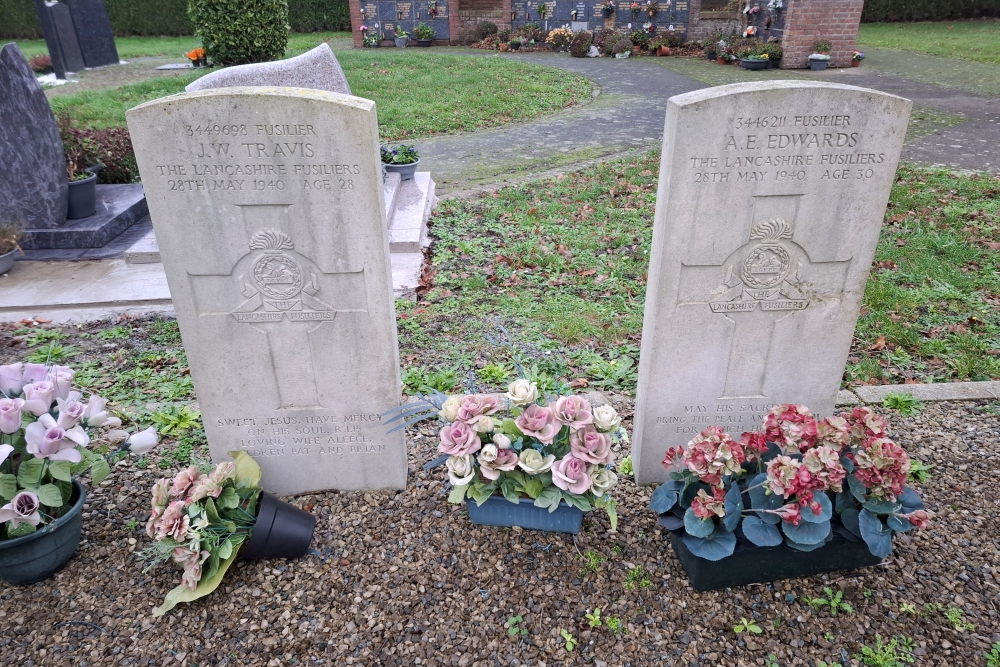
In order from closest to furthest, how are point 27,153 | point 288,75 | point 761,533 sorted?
point 761,533
point 27,153
point 288,75

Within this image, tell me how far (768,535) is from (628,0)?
20.3 metres

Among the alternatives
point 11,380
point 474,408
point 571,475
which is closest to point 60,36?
point 11,380

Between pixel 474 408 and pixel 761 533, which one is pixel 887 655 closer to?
pixel 761 533

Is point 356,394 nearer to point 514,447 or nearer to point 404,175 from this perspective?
point 514,447

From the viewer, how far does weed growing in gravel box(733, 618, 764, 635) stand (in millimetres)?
2359

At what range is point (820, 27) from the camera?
14383 millimetres

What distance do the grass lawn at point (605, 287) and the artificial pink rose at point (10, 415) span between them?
1.89 metres

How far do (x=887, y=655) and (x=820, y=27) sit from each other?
15500 millimetres

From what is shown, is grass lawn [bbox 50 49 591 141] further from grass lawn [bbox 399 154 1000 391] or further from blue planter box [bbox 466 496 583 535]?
blue planter box [bbox 466 496 583 535]

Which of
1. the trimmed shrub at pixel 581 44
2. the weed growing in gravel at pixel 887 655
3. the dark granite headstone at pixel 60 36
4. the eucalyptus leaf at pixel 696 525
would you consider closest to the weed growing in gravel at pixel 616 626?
the eucalyptus leaf at pixel 696 525

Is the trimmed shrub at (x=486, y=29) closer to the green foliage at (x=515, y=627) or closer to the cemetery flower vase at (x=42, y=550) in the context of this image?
the cemetery flower vase at (x=42, y=550)

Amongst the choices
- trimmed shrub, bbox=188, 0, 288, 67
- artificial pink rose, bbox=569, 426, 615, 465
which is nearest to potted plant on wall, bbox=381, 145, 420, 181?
artificial pink rose, bbox=569, 426, 615, 465

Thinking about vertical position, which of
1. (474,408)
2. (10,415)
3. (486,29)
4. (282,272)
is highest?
(486,29)

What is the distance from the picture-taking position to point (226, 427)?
2924mm
